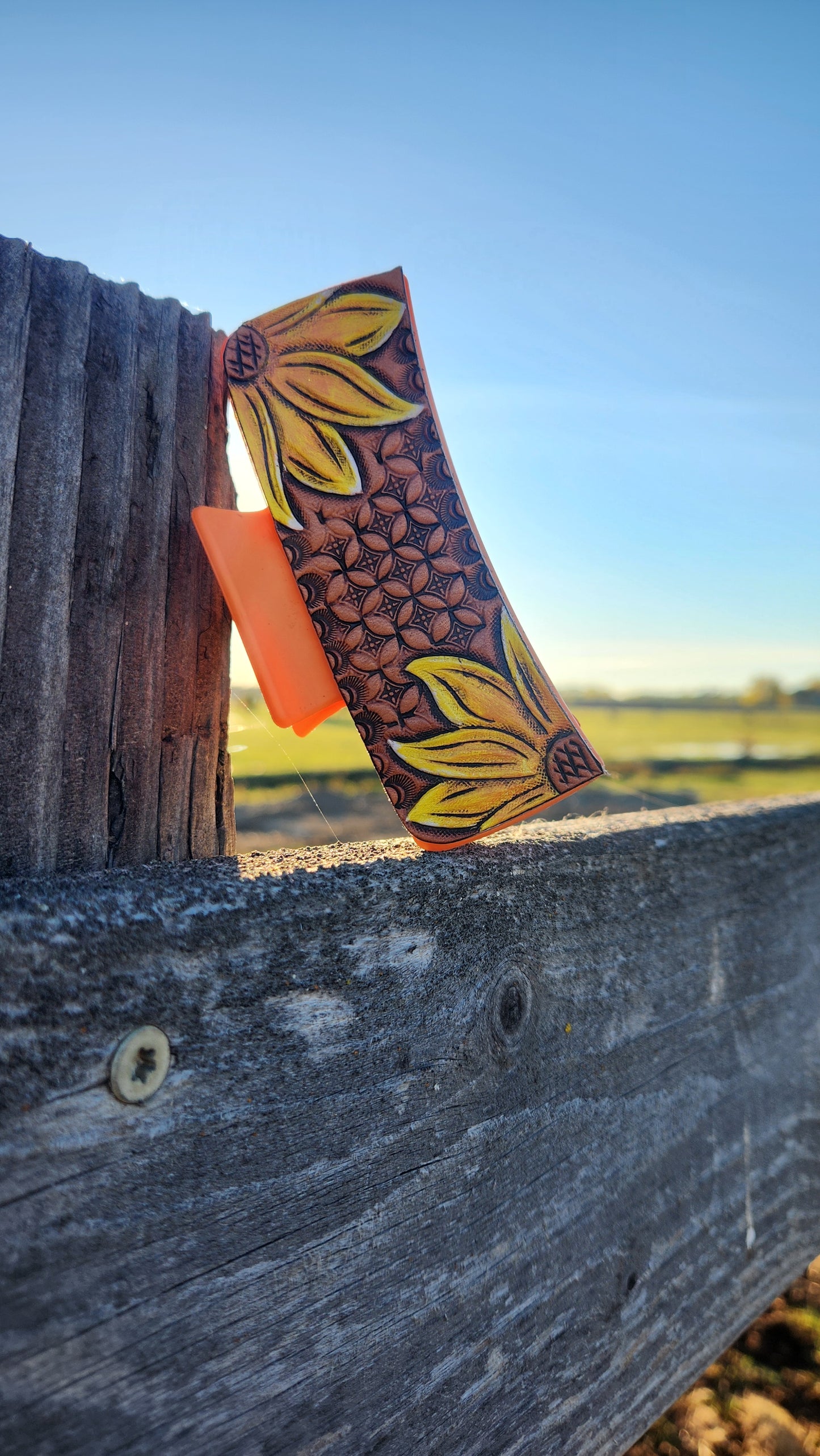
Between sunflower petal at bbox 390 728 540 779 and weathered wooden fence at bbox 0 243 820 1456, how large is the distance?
0.38ft

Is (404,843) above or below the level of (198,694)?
below

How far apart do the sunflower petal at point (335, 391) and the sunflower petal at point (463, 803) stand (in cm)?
46

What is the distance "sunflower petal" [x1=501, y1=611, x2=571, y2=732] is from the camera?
1022 millimetres

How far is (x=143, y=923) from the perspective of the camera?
2.29 ft

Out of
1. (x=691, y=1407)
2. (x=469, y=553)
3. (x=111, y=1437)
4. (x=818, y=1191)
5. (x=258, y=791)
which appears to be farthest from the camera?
(x=258, y=791)

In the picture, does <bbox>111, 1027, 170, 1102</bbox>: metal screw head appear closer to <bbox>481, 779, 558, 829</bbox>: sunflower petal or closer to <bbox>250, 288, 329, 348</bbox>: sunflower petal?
<bbox>481, 779, 558, 829</bbox>: sunflower petal

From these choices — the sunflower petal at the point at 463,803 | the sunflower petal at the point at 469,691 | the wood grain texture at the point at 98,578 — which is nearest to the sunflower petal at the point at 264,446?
the wood grain texture at the point at 98,578

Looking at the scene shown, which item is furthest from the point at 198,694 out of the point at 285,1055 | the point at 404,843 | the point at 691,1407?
the point at 691,1407

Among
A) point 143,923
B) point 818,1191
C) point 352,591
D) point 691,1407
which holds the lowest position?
point 691,1407

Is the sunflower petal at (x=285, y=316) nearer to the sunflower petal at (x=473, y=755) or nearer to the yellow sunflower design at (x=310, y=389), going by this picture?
the yellow sunflower design at (x=310, y=389)

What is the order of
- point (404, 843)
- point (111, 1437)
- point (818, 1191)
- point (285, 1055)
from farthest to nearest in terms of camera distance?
point (818, 1191)
point (404, 843)
point (285, 1055)
point (111, 1437)

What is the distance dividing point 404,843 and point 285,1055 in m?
0.40

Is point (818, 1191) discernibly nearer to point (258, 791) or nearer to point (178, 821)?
point (178, 821)

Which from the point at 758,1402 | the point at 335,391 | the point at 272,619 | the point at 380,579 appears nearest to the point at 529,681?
the point at 380,579
